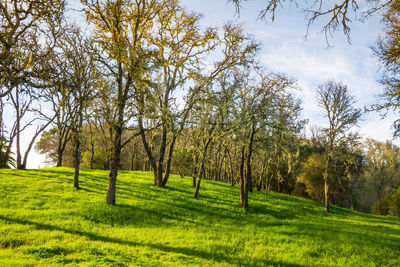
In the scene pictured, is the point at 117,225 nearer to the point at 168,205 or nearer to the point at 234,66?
the point at 168,205

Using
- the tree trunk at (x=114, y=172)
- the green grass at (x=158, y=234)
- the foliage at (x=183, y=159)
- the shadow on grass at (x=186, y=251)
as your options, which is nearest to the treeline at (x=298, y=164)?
the foliage at (x=183, y=159)

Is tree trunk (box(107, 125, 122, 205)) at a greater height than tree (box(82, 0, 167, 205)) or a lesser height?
lesser

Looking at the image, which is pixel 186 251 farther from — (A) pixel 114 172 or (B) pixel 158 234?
(A) pixel 114 172

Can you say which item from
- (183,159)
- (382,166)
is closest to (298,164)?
(382,166)

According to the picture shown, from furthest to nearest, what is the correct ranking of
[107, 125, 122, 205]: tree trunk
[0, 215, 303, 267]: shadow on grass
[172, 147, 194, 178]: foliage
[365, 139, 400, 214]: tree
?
1. [365, 139, 400, 214]: tree
2. [172, 147, 194, 178]: foliage
3. [107, 125, 122, 205]: tree trunk
4. [0, 215, 303, 267]: shadow on grass

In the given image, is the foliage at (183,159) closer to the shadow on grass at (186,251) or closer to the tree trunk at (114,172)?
the tree trunk at (114,172)

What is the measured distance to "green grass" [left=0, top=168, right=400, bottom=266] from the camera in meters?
7.70

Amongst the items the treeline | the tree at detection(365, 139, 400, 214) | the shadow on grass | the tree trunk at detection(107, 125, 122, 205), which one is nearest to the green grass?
the shadow on grass

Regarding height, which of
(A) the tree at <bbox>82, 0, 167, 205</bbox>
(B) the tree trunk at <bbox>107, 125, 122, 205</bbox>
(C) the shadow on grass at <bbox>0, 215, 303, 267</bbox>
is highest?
(A) the tree at <bbox>82, 0, 167, 205</bbox>

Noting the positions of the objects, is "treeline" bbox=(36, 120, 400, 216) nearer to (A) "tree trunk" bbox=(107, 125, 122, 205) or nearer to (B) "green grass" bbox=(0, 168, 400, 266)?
(B) "green grass" bbox=(0, 168, 400, 266)

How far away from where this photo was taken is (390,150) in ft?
148

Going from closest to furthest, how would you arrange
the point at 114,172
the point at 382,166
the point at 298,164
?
the point at 114,172 < the point at 298,164 < the point at 382,166

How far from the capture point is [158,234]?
10219mm

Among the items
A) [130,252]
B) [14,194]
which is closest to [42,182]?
[14,194]
